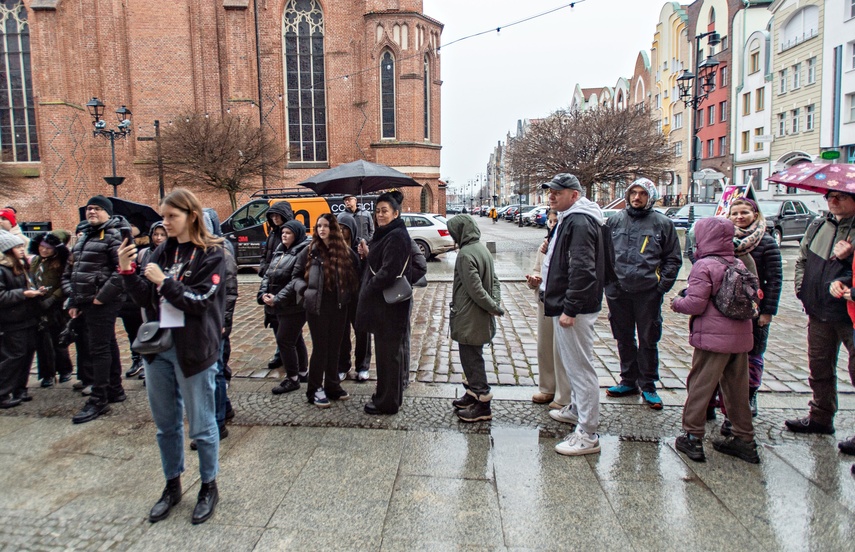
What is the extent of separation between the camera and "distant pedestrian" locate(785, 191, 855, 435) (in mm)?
4023

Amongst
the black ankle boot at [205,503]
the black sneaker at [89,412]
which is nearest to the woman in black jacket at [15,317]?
the black sneaker at [89,412]

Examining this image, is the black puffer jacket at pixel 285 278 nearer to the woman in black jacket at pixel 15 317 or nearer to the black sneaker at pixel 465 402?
the black sneaker at pixel 465 402

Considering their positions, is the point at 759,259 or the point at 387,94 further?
the point at 387,94

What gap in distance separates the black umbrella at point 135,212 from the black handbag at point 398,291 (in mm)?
2152

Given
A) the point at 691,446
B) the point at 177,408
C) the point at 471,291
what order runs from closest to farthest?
the point at 177,408, the point at 691,446, the point at 471,291

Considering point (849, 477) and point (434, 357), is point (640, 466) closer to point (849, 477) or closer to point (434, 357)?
point (849, 477)

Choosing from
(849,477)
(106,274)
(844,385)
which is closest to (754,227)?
(849,477)

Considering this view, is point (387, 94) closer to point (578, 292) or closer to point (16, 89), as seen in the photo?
point (16, 89)

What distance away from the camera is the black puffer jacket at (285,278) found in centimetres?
515

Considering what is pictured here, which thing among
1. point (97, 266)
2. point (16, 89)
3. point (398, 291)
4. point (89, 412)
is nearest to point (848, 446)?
point (398, 291)

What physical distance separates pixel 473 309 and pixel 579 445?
134cm

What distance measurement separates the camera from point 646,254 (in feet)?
15.9

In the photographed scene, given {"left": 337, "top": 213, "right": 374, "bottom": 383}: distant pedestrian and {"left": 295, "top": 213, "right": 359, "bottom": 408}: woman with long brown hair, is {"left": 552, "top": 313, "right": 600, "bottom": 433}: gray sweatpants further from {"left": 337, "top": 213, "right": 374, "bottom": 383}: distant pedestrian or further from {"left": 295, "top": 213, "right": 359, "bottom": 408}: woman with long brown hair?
{"left": 337, "top": 213, "right": 374, "bottom": 383}: distant pedestrian

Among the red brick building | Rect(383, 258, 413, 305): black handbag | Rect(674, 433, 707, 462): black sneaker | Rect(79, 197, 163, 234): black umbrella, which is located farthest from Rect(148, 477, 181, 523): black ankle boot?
the red brick building
